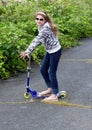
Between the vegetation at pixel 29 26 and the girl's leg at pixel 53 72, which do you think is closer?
the girl's leg at pixel 53 72

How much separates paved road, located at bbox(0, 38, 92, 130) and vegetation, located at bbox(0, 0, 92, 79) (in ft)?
1.78

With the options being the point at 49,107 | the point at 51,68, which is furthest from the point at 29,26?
the point at 49,107

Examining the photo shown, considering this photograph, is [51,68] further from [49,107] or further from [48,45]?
[49,107]

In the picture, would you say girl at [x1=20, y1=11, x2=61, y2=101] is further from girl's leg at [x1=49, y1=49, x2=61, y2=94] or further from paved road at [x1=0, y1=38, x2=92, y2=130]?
paved road at [x1=0, y1=38, x2=92, y2=130]

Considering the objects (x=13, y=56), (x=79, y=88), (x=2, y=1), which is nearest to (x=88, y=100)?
(x=79, y=88)

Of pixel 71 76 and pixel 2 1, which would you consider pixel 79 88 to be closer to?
pixel 71 76

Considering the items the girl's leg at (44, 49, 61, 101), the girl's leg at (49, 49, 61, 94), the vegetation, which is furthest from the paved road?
the vegetation

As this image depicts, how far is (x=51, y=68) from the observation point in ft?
21.7

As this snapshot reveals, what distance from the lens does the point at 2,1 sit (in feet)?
46.6

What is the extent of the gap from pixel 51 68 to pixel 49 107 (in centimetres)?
70

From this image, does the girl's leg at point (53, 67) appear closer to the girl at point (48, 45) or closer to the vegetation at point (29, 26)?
the girl at point (48, 45)

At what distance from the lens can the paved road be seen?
568 centimetres

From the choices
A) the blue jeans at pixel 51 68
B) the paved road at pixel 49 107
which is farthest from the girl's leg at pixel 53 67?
the paved road at pixel 49 107

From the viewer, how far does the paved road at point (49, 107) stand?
568 centimetres
